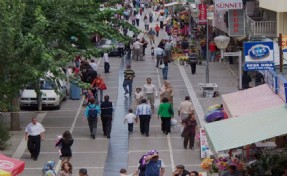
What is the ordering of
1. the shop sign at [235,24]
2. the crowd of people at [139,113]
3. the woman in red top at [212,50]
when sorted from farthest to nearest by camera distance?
1. the woman in red top at [212,50]
2. the shop sign at [235,24]
3. the crowd of people at [139,113]

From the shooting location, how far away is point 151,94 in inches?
1334

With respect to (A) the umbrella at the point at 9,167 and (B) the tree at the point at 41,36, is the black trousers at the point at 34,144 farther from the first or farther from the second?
(A) the umbrella at the point at 9,167

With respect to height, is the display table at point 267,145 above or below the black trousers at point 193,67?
below

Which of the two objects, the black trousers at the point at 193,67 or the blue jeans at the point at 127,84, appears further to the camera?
the black trousers at the point at 193,67

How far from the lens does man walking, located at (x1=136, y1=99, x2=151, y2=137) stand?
98.1 ft

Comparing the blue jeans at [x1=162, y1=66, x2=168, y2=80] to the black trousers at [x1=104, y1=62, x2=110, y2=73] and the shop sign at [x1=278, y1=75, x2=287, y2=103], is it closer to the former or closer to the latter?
the black trousers at [x1=104, y1=62, x2=110, y2=73]

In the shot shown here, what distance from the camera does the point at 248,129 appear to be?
20422 millimetres

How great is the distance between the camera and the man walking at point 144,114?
98.1ft

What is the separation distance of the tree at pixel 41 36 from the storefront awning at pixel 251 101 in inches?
242

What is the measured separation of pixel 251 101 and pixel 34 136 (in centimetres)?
643

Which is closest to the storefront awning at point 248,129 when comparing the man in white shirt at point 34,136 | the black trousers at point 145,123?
the man in white shirt at point 34,136

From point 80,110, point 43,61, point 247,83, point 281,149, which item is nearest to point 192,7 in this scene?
point 247,83

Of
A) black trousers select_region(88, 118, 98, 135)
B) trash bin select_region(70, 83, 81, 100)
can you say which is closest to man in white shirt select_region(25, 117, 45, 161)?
black trousers select_region(88, 118, 98, 135)

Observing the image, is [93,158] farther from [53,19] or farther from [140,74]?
[140,74]
